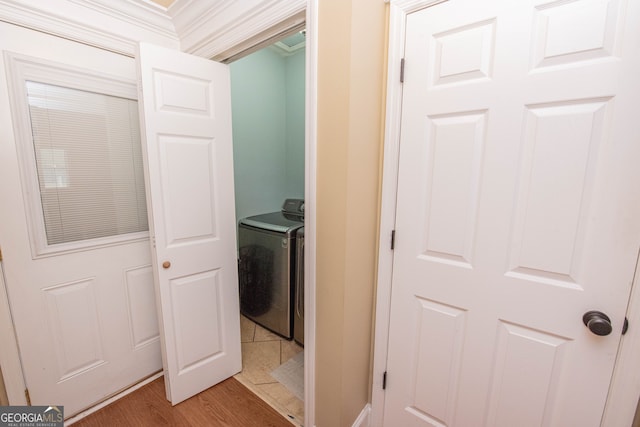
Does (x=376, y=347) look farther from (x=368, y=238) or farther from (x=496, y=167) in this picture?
(x=496, y=167)

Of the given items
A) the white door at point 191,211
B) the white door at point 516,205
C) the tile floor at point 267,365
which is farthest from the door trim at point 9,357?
the white door at point 516,205

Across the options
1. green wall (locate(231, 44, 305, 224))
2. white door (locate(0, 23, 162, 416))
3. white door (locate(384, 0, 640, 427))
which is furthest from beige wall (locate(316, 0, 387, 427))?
green wall (locate(231, 44, 305, 224))

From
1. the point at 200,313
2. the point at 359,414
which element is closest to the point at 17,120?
the point at 200,313

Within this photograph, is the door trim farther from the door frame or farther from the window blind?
the window blind

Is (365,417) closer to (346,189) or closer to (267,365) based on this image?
(267,365)

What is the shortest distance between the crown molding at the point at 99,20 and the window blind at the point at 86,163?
264mm

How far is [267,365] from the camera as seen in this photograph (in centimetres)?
193

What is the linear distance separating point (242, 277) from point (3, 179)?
5.52ft

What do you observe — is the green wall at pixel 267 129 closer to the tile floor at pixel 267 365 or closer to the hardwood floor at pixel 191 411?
the tile floor at pixel 267 365

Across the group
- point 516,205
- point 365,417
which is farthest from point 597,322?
point 365,417

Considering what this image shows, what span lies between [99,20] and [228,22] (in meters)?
0.68

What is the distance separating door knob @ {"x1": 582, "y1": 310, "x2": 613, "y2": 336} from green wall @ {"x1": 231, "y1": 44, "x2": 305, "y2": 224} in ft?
7.70

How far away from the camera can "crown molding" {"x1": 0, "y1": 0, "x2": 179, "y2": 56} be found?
1.18 meters

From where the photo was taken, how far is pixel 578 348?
2.95 ft
